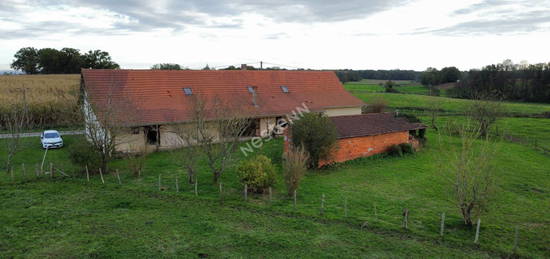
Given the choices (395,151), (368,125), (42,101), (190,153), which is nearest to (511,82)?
(395,151)

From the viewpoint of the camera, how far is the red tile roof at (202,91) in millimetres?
21828

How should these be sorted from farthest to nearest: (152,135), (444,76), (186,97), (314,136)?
(444,76), (186,97), (152,135), (314,136)

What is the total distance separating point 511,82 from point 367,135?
65.0m

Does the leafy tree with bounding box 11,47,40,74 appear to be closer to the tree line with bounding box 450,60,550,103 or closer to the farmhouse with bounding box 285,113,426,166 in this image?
the farmhouse with bounding box 285,113,426,166

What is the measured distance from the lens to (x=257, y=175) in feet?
46.9

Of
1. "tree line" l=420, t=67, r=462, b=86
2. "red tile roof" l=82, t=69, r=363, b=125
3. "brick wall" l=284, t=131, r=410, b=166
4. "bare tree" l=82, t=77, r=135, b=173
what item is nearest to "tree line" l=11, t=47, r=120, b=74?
"red tile roof" l=82, t=69, r=363, b=125

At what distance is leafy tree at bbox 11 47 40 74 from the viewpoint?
62625mm

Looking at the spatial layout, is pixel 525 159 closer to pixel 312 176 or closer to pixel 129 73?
pixel 312 176

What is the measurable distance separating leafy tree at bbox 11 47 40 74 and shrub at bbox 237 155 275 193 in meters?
63.4

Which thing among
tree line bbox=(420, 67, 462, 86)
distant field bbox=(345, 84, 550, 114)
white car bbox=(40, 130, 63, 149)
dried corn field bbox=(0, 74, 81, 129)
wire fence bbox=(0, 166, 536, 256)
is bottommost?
wire fence bbox=(0, 166, 536, 256)

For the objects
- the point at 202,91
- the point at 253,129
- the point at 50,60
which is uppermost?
the point at 50,60

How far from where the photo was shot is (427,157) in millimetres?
22000

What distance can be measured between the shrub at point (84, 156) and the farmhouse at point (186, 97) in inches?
51.3

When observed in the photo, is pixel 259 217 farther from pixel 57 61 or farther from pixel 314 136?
pixel 57 61
